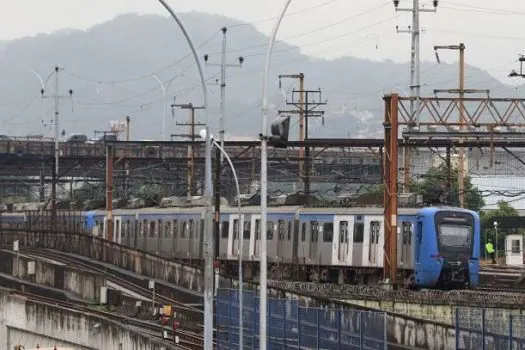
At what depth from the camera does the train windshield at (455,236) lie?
147 feet

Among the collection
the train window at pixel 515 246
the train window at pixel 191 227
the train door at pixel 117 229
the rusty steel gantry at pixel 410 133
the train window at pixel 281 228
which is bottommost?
the train window at pixel 515 246

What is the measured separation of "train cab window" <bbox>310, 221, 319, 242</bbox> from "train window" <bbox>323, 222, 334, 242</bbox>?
51 cm

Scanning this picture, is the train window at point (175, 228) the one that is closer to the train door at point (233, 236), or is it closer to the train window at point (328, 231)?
the train door at point (233, 236)

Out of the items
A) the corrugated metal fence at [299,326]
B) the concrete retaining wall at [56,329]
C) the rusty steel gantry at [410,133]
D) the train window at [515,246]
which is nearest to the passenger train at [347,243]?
the rusty steel gantry at [410,133]

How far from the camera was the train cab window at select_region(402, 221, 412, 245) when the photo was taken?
1786 inches

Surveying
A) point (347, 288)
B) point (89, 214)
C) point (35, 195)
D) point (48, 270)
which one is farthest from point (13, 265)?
point (35, 195)

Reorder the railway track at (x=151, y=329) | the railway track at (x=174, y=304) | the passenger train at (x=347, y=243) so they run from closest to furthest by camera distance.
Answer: the railway track at (x=151, y=329) < the railway track at (x=174, y=304) < the passenger train at (x=347, y=243)

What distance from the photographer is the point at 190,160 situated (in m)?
67.9

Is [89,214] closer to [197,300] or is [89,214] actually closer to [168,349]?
[197,300]

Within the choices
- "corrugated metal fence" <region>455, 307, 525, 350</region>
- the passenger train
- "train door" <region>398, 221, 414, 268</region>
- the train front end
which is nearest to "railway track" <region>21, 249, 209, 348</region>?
the passenger train

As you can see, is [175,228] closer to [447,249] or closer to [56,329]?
[447,249]

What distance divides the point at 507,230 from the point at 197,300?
42.0 meters

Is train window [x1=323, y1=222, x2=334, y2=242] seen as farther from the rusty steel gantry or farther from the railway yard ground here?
the rusty steel gantry

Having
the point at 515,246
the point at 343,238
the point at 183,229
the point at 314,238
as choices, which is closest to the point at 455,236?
the point at 343,238
